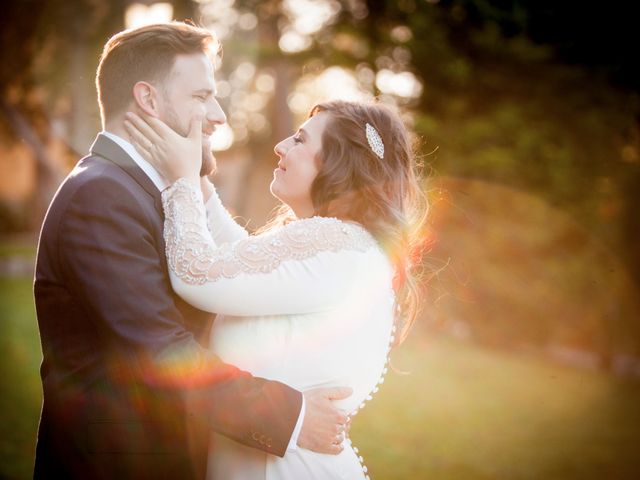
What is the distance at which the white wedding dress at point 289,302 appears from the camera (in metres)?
2.30

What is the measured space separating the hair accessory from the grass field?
421cm

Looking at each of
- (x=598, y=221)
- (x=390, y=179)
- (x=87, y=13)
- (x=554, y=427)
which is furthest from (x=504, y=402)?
(x=87, y=13)

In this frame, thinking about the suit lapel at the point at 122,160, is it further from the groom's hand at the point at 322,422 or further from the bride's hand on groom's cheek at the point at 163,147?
the groom's hand at the point at 322,422

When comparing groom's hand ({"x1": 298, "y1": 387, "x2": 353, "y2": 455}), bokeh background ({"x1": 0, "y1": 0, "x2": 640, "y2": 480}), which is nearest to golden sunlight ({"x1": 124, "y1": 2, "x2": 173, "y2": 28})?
bokeh background ({"x1": 0, "y1": 0, "x2": 640, "y2": 480})

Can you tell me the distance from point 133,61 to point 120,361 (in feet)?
3.81

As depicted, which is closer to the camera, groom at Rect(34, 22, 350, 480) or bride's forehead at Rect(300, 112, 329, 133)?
groom at Rect(34, 22, 350, 480)

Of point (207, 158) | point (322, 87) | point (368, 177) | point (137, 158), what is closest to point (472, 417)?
point (368, 177)

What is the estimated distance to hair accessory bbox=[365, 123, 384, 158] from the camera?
2656 millimetres

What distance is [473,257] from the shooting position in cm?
1089

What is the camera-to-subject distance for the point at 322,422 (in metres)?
2.33

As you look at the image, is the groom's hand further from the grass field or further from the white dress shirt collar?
the grass field

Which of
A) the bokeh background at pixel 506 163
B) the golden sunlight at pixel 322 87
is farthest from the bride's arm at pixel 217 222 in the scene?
the golden sunlight at pixel 322 87

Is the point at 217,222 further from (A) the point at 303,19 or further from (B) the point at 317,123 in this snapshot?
(A) the point at 303,19

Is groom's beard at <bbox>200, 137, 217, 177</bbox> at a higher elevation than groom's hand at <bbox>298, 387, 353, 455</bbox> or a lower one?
higher
